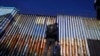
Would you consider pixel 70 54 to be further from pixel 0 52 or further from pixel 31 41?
pixel 0 52

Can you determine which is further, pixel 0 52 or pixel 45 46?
pixel 45 46

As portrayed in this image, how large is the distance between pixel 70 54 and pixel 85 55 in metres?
0.70

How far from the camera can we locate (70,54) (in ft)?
30.4

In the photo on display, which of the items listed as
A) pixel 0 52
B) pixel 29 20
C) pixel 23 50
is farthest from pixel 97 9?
pixel 0 52

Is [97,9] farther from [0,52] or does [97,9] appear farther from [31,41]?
[0,52]

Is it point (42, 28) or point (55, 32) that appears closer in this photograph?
point (55, 32)

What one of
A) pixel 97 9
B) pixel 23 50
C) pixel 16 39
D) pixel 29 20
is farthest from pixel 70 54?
pixel 97 9

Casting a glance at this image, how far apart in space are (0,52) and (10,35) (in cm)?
204

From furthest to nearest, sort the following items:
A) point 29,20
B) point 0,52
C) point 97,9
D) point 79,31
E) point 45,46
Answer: point 97,9, point 29,20, point 79,31, point 45,46, point 0,52

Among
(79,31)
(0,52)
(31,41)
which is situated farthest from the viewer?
(79,31)

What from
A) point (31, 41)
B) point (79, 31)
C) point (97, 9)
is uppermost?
point (97, 9)

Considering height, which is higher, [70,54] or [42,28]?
[42,28]

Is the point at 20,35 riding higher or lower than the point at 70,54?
higher

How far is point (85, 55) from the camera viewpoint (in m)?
9.22
